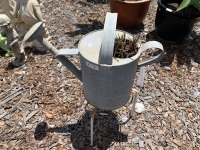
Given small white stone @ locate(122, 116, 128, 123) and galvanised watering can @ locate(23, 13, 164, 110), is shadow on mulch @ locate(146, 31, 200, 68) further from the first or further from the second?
galvanised watering can @ locate(23, 13, 164, 110)

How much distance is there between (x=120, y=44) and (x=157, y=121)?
0.93 metres

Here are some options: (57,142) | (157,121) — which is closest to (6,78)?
(57,142)

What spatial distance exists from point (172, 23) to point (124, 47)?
149cm

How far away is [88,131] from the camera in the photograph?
210cm

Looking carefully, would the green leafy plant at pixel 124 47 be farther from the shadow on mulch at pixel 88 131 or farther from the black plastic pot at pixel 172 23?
the black plastic pot at pixel 172 23

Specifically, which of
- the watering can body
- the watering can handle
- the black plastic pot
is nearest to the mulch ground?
the black plastic pot

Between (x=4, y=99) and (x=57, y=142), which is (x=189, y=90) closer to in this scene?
(x=57, y=142)

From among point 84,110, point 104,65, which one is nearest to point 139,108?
point 84,110

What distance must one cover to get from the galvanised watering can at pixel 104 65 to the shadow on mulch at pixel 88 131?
452 mm

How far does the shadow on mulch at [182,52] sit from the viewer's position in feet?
9.07

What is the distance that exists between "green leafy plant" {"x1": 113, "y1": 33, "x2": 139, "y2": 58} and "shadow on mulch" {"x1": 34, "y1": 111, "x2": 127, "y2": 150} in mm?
786

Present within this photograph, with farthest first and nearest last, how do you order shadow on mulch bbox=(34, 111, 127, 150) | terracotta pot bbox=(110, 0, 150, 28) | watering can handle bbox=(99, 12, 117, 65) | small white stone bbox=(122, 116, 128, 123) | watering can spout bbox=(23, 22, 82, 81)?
terracotta pot bbox=(110, 0, 150, 28), small white stone bbox=(122, 116, 128, 123), shadow on mulch bbox=(34, 111, 127, 150), watering can spout bbox=(23, 22, 82, 81), watering can handle bbox=(99, 12, 117, 65)

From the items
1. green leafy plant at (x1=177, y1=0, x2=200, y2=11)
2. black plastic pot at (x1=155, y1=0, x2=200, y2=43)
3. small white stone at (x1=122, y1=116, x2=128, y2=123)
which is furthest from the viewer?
black plastic pot at (x1=155, y1=0, x2=200, y2=43)

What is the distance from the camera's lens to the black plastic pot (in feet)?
9.04
